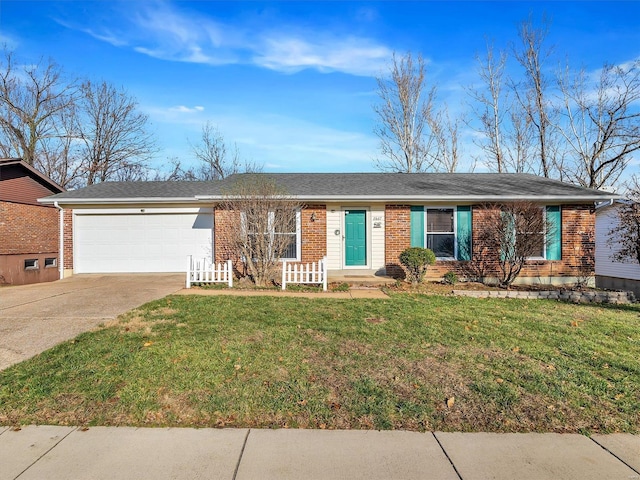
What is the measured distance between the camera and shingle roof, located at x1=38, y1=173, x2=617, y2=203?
10.9 m

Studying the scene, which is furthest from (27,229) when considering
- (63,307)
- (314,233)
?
(314,233)

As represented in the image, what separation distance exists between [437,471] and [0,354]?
4.97 metres

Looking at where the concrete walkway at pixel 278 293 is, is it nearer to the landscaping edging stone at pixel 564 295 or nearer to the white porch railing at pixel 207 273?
the white porch railing at pixel 207 273

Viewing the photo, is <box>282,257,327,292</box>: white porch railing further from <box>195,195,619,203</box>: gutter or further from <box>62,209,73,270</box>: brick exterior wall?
<box>62,209,73,270</box>: brick exterior wall

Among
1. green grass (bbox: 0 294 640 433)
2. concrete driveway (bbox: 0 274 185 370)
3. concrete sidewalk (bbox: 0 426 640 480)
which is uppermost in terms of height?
concrete driveway (bbox: 0 274 185 370)

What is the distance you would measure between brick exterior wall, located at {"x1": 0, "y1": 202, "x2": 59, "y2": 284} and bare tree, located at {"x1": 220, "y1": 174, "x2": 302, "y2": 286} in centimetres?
645

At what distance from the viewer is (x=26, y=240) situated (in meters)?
11.2

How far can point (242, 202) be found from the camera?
955 centimetres

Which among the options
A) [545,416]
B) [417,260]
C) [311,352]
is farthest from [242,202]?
[545,416]

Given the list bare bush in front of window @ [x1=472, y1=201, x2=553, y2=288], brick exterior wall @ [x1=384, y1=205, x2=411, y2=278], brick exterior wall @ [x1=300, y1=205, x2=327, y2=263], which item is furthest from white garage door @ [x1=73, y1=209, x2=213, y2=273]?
bare bush in front of window @ [x1=472, y1=201, x2=553, y2=288]

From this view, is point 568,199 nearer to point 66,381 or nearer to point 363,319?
point 363,319

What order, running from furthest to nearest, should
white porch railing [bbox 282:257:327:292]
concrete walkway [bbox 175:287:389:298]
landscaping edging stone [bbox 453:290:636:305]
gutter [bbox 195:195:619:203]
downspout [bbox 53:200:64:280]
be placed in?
downspout [bbox 53:200:64:280] → gutter [bbox 195:195:619:203] → white porch railing [bbox 282:257:327:292] → landscaping edging stone [bbox 453:290:636:305] → concrete walkway [bbox 175:287:389:298]

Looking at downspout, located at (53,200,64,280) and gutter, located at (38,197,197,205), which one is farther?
downspout, located at (53,200,64,280)

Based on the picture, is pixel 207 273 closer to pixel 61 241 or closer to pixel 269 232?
pixel 269 232
